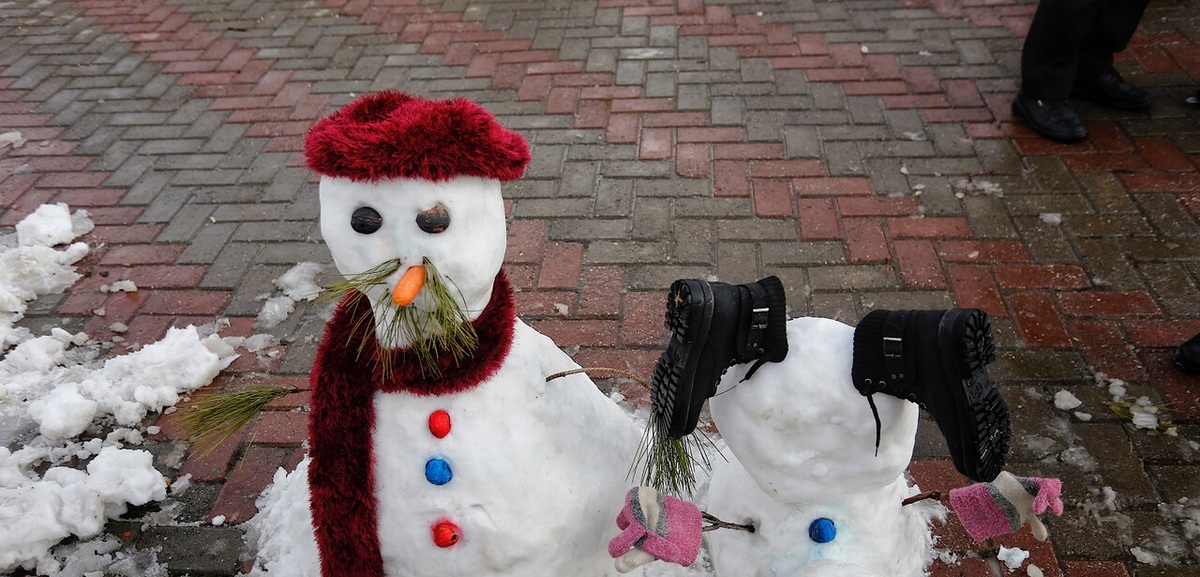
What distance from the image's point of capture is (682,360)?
49.5 inches

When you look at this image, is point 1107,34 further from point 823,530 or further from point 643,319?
point 823,530

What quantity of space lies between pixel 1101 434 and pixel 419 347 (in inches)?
78.5

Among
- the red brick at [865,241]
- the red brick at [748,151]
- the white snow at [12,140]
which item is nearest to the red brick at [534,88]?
the red brick at [748,151]

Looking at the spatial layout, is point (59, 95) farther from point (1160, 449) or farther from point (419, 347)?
point (1160, 449)

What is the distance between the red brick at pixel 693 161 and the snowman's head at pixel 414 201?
2.20 metres

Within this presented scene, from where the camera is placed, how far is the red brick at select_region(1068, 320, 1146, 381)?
2.44m

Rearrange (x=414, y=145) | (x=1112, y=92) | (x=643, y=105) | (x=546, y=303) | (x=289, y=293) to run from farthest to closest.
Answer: (x=643, y=105)
(x=1112, y=92)
(x=289, y=293)
(x=546, y=303)
(x=414, y=145)

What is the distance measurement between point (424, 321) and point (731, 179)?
2.32m

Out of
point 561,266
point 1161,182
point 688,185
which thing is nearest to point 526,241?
point 561,266

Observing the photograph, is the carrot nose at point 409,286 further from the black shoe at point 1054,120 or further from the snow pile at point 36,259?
the black shoe at point 1054,120

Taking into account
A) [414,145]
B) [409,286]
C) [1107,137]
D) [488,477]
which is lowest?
[1107,137]

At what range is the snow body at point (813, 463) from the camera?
1304 millimetres

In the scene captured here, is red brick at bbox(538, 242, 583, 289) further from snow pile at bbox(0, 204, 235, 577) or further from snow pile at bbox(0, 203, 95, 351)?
snow pile at bbox(0, 203, 95, 351)

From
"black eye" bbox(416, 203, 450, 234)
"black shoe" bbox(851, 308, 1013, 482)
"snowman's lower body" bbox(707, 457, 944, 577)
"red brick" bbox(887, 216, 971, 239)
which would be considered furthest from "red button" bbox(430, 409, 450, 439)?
"red brick" bbox(887, 216, 971, 239)
